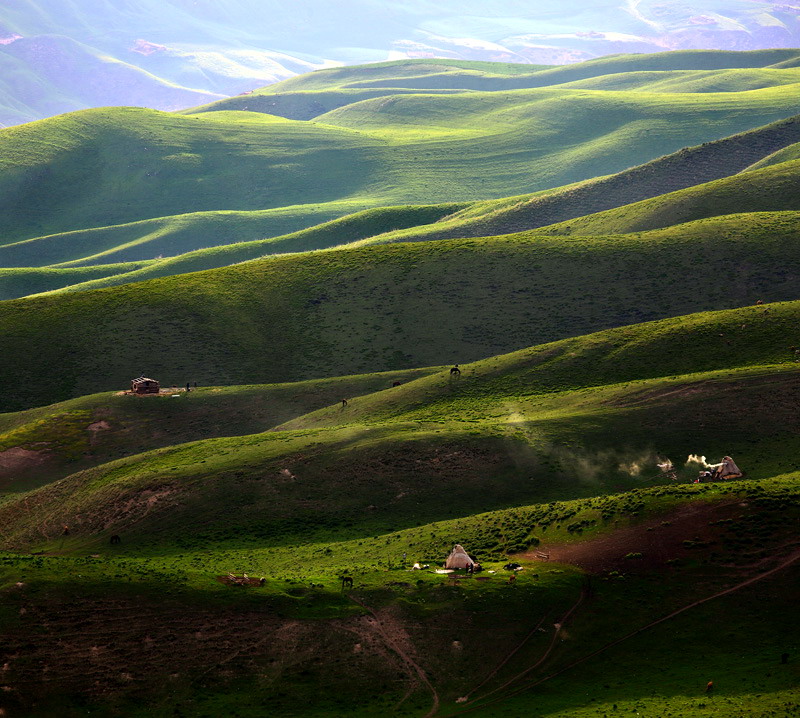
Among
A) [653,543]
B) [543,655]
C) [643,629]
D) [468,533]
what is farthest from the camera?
[468,533]

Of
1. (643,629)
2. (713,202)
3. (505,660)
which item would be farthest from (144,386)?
(713,202)

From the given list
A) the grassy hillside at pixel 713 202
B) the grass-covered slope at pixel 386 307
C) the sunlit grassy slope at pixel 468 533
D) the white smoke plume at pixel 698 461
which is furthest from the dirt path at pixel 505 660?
the grassy hillside at pixel 713 202

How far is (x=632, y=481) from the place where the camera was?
2803 inches

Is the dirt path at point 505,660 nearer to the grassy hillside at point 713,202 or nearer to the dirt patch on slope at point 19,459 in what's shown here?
the dirt patch on slope at point 19,459

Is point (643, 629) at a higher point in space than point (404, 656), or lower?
lower

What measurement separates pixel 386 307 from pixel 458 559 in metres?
81.9

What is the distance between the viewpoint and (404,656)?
47469 millimetres

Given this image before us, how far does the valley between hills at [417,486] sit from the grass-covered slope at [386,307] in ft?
1.62

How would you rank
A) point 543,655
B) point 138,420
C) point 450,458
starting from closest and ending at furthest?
point 543,655 < point 450,458 < point 138,420

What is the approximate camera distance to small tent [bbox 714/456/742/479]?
67.1 metres

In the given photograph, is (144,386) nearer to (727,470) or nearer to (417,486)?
(417,486)

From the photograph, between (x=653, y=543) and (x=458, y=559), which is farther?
(x=458, y=559)

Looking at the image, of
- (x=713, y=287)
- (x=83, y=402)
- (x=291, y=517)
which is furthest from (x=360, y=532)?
(x=713, y=287)

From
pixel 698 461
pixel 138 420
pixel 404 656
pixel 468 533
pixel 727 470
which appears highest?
pixel 404 656
